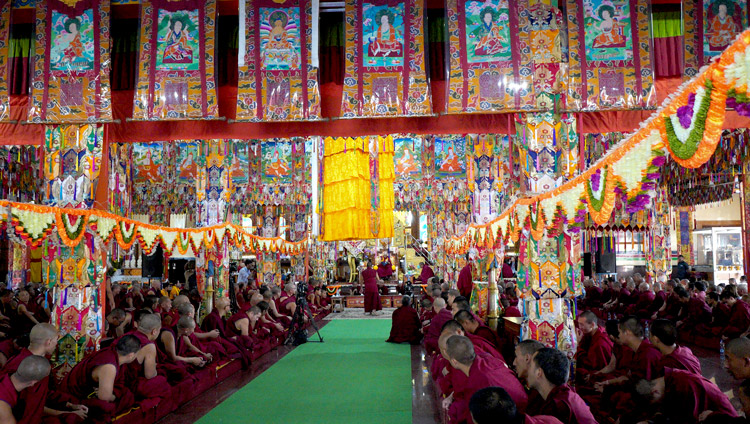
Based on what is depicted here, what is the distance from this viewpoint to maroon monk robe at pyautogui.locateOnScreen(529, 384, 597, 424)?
3.28 metres

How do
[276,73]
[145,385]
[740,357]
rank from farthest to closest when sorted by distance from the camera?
[276,73], [145,385], [740,357]

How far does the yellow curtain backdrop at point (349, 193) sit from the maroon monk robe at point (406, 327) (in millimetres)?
2509

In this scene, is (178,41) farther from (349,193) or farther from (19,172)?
(19,172)

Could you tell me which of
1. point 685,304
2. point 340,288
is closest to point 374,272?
point 340,288

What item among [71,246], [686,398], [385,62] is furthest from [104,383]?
[686,398]

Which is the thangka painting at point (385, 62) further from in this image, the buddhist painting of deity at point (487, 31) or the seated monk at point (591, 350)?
the seated monk at point (591, 350)

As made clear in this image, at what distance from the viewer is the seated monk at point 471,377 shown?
3914mm

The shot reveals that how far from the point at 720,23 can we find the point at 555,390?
5.53m

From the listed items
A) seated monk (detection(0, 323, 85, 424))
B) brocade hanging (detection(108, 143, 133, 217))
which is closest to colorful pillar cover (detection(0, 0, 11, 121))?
seated monk (detection(0, 323, 85, 424))

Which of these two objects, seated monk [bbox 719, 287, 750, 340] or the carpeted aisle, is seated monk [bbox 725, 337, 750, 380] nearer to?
the carpeted aisle

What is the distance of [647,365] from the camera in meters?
4.80

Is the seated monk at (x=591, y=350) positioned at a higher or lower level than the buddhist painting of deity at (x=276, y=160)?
lower

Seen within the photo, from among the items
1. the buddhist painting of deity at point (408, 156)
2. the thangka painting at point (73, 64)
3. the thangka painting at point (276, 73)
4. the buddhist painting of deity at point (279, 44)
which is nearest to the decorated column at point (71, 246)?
the thangka painting at point (73, 64)

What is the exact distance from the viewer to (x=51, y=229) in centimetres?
634
